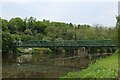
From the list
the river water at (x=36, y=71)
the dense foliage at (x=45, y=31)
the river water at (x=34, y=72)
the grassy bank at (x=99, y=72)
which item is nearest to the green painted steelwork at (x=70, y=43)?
the dense foliage at (x=45, y=31)

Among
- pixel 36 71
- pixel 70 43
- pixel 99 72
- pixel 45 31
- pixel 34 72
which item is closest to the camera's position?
pixel 99 72

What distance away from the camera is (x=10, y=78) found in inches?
1036

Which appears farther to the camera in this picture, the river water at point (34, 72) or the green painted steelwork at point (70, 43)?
the green painted steelwork at point (70, 43)

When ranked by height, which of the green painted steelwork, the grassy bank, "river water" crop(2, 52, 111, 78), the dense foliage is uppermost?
the dense foliage

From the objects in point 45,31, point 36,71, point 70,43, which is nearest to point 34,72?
point 36,71

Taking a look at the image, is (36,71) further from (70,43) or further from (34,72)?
(70,43)

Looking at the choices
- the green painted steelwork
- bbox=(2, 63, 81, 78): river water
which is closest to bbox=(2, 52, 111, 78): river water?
bbox=(2, 63, 81, 78): river water

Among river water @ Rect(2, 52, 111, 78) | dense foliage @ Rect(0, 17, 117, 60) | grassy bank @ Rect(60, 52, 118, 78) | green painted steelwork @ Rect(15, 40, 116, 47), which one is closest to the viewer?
grassy bank @ Rect(60, 52, 118, 78)

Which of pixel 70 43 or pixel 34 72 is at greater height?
pixel 70 43

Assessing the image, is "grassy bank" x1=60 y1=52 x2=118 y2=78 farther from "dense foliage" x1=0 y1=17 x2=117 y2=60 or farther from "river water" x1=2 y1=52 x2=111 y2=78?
"dense foliage" x1=0 y1=17 x2=117 y2=60

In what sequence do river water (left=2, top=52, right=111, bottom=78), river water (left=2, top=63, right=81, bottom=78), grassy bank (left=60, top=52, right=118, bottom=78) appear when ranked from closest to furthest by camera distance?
A: 1. grassy bank (left=60, top=52, right=118, bottom=78)
2. river water (left=2, top=63, right=81, bottom=78)
3. river water (left=2, top=52, right=111, bottom=78)

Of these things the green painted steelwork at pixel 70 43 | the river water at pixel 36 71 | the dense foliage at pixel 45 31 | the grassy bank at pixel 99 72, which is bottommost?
the river water at pixel 36 71

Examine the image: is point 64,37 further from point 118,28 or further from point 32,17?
point 118,28

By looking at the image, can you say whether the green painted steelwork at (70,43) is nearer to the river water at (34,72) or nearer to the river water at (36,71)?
the river water at (36,71)
